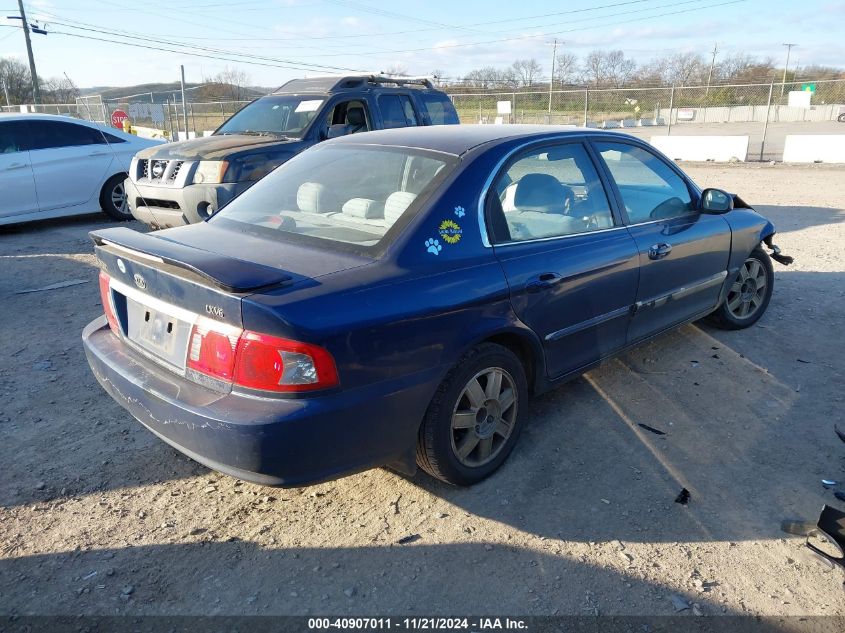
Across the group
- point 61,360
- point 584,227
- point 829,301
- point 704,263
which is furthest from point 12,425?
point 829,301

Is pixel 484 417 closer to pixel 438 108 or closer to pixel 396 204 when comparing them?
pixel 396 204

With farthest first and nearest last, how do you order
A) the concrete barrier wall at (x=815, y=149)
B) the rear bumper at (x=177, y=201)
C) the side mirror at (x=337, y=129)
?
the concrete barrier wall at (x=815, y=149)
the side mirror at (x=337, y=129)
the rear bumper at (x=177, y=201)

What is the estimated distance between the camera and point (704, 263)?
4.43 meters

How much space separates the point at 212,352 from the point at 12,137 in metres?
8.24

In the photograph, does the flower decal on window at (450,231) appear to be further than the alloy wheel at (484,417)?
No

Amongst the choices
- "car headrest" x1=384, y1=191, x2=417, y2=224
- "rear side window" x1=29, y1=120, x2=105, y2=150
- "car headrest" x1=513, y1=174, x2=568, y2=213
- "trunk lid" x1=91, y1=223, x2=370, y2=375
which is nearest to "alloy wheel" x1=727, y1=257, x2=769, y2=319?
"car headrest" x1=513, y1=174, x2=568, y2=213

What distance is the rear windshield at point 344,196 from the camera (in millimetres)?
2998

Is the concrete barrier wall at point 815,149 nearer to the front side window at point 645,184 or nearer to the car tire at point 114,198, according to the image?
the front side window at point 645,184

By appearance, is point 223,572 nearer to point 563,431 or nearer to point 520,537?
point 520,537

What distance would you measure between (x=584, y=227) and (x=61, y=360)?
3.69m

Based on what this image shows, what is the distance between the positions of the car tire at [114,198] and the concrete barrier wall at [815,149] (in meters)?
17.1

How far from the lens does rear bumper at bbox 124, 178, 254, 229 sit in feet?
22.0

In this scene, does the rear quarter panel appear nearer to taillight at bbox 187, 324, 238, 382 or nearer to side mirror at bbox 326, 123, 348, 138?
taillight at bbox 187, 324, 238, 382

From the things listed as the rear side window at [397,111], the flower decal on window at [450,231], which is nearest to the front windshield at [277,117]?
the rear side window at [397,111]
